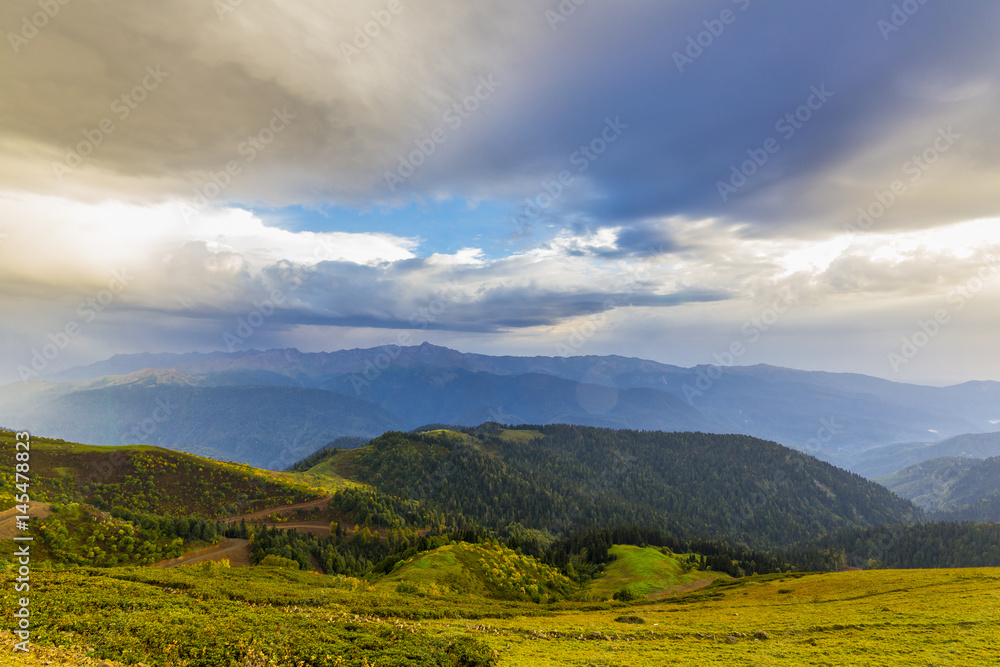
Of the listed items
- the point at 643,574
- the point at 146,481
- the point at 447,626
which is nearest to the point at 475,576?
the point at 447,626

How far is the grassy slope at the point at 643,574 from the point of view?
4707 inches

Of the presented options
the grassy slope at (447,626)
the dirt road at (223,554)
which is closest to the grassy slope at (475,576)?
the grassy slope at (447,626)

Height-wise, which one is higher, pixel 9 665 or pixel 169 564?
pixel 9 665

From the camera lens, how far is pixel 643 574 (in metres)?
130

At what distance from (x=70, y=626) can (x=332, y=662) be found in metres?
18.4

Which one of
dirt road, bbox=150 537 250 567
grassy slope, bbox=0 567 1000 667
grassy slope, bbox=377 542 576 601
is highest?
grassy slope, bbox=0 567 1000 667

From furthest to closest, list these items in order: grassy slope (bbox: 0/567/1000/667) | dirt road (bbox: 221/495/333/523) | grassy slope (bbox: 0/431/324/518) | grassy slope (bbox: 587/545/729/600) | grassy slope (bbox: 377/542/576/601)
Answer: dirt road (bbox: 221/495/333/523) < grassy slope (bbox: 587/545/729/600) < grassy slope (bbox: 0/431/324/518) < grassy slope (bbox: 377/542/576/601) < grassy slope (bbox: 0/567/1000/667)

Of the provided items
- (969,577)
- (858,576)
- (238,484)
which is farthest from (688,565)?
(238,484)

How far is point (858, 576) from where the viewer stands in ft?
246

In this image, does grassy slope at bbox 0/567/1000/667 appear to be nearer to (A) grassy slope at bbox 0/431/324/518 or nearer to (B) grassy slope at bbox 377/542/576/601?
(B) grassy slope at bbox 377/542/576/601

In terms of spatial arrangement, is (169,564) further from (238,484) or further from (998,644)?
(998,644)

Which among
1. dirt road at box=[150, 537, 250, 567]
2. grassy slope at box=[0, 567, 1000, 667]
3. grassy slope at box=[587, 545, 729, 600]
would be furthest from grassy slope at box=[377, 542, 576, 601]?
dirt road at box=[150, 537, 250, 567]

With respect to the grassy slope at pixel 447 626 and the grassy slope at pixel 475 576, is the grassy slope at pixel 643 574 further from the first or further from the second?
the grassy slope at pixel 447 626

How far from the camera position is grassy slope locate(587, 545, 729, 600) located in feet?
392
